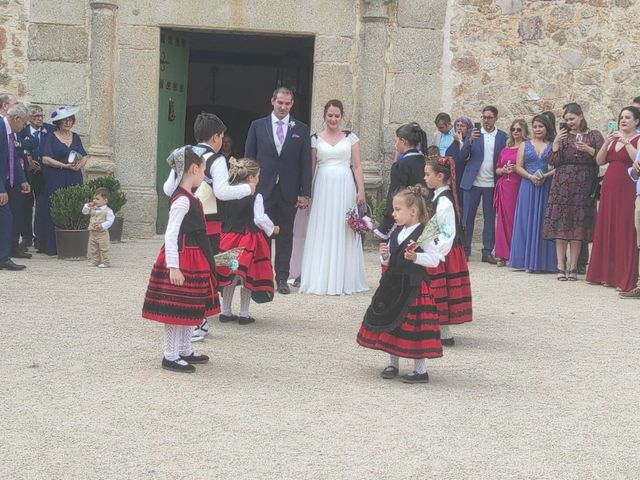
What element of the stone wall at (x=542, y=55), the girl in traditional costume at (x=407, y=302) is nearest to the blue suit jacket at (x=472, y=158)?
the stone wall at (x=542, y=55)

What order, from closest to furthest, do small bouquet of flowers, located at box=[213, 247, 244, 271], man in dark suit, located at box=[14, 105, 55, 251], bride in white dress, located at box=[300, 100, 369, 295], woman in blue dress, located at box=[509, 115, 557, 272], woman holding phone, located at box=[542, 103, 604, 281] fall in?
small bouquet of flowers, located at box=[213, 247, 244, 271] < bride in white dress, located at box=[300, 100, 369, 295] < woman holding phone, located at box=[542, 103, 604, 281] < woman in blue dress, located at box=[509, 115, 557, 272] < man in dark suit, located at box=[14, 105, 55, 251]

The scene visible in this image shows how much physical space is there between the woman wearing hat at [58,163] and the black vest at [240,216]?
14.0 feet

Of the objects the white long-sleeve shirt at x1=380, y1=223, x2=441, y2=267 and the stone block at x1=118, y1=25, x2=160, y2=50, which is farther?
the stone block at x1=118, y1=25, x2=160, y2=50

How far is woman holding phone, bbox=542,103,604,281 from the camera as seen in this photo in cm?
1109

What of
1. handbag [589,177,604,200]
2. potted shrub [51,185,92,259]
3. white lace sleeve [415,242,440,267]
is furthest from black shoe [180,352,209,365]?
handbag [589,177,604,200]

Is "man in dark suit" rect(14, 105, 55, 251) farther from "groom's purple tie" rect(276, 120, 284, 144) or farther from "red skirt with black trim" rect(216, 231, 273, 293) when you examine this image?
"red skirt with black trim" rect(216, 231, 273, 293)

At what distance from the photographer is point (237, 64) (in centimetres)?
1898

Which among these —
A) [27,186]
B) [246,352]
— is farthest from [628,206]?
[27,186]

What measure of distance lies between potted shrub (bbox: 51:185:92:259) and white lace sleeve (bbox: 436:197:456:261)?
5.33 meters

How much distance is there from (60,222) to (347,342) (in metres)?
4.84

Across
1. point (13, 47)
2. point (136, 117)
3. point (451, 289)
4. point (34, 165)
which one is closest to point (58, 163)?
point (34, 165)

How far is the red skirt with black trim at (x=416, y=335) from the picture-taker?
6.32 meters

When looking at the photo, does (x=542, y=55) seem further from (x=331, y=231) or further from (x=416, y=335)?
(x=416, y=335)

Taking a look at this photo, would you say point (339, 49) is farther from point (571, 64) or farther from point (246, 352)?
point (246, 352)
